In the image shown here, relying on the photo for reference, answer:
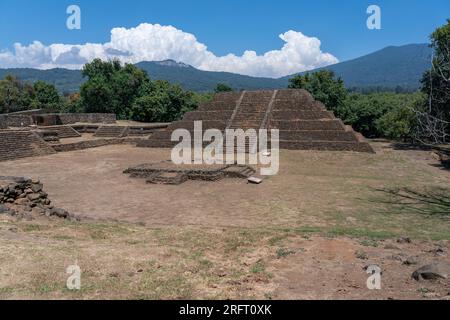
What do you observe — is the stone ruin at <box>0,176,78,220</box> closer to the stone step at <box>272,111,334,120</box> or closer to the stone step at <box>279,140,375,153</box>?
the stone step at <box>279,140,375,153</box>

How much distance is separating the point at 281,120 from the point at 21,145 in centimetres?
1535

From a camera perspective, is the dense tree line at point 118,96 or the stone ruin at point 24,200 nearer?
the stone ruin at point 24,200

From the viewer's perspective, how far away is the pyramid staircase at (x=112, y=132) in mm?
29250

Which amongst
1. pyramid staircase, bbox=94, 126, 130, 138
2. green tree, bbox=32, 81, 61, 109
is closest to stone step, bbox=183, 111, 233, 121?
pyramid staircase, bbox=94, 126, 130, 138

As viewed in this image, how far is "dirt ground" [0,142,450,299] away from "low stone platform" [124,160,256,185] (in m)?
0.47

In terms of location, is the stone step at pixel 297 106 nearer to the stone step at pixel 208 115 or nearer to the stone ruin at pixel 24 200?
the stone step at pixel 208 115

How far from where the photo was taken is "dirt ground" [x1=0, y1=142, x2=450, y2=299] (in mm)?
4785

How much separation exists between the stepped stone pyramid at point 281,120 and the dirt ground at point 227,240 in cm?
796

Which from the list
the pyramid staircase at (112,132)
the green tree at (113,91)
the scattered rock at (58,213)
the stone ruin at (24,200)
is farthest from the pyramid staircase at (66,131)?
the scattered rock at (58,213)

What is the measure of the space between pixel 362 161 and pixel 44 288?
17493mm

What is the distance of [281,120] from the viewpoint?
2630 cm

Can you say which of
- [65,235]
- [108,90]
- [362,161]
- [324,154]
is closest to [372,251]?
[65,235]

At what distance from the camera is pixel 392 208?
426 inches

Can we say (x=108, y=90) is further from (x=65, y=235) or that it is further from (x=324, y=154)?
(x=65, y=235)
